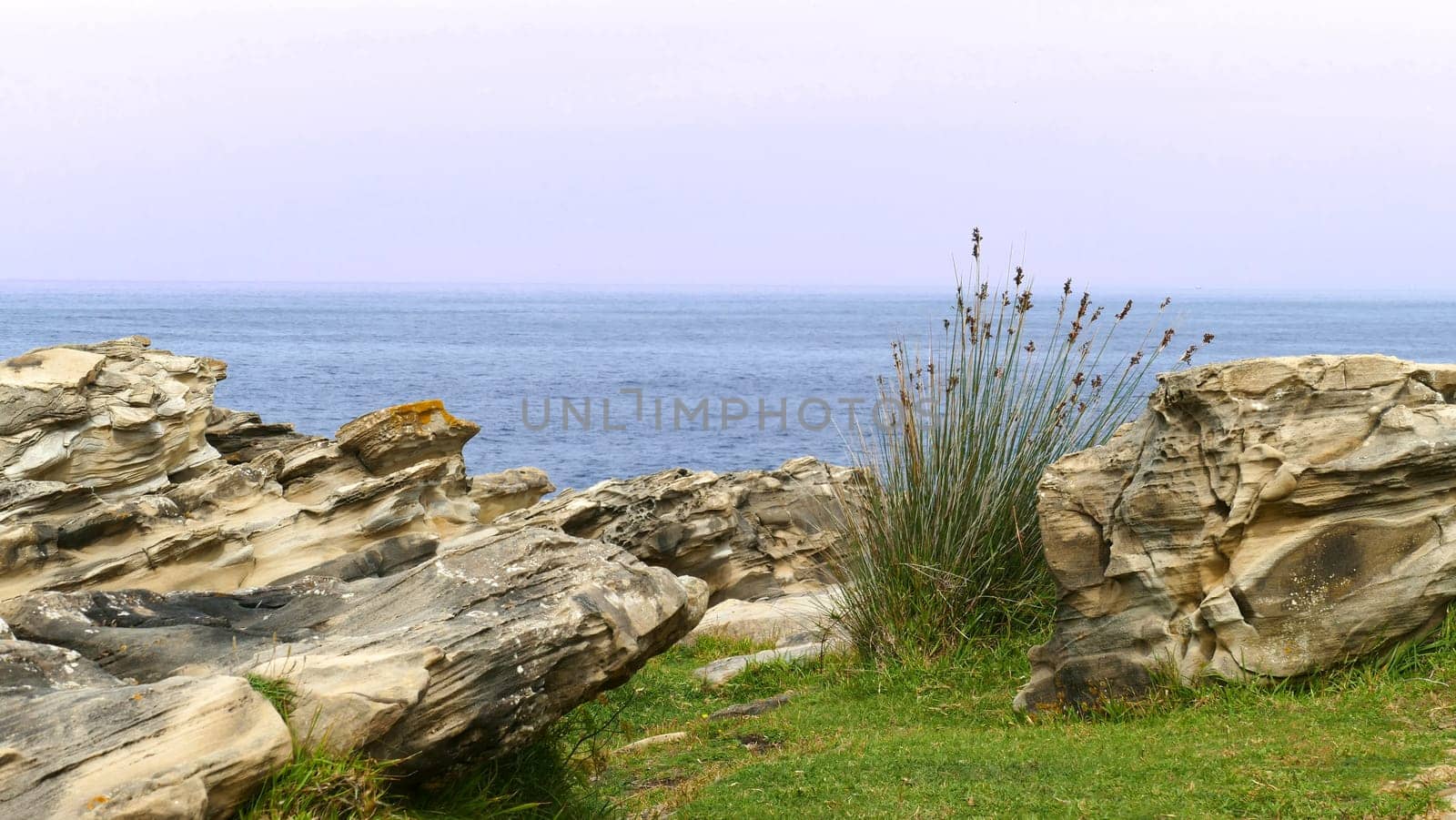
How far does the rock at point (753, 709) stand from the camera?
9375 millimetres

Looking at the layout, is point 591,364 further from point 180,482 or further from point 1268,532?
point 1268,532

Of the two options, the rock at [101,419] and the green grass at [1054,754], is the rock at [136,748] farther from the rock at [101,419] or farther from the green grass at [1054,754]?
the rock at [101,419]

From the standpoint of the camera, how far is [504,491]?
637 inches

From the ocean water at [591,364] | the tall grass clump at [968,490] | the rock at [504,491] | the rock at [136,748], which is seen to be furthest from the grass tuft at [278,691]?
the rock at [504,491]

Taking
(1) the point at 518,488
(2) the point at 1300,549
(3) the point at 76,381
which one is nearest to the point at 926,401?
(2) the point at 1300,549

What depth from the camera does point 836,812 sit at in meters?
6.35

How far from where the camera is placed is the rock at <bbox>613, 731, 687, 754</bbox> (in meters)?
8.73

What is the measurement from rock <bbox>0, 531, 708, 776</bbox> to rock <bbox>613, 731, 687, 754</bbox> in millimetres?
2754

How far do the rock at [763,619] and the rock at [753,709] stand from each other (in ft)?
7.81

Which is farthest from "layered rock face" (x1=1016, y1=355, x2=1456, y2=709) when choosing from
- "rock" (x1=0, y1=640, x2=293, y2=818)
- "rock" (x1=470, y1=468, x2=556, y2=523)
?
"rock" (x1=470, y1=468, x2=556, y2=523)

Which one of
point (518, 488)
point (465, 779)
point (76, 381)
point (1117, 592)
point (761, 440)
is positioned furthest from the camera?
point (761, 440)

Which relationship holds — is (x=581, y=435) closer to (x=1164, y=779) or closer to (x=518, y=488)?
(x=518, y=488)

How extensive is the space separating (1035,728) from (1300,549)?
72.5 inches

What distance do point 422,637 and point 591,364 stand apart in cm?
6834
